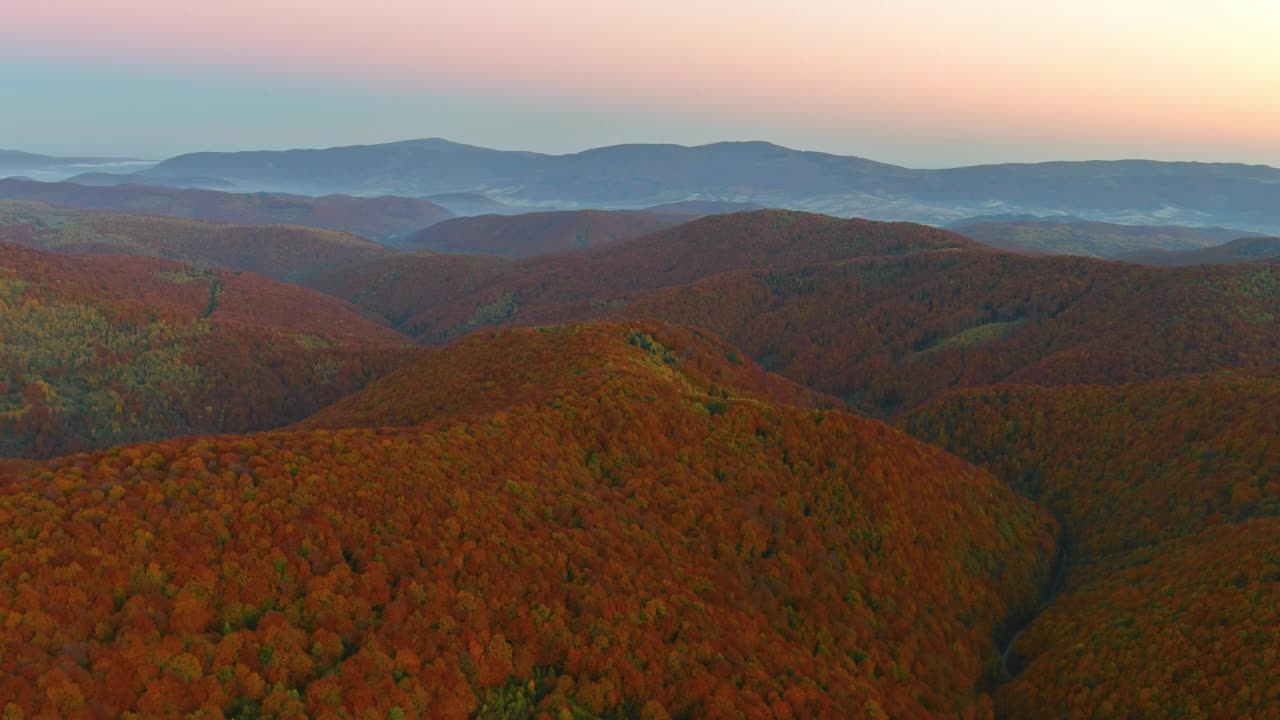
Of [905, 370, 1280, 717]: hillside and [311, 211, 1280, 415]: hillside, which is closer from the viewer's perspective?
[905, 370, 1280, 717]: hillside

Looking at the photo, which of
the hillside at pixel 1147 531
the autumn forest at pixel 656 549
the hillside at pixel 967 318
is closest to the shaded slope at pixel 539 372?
the autumn forest at pixel 656 549

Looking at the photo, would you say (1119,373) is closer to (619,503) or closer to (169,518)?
(619,503)

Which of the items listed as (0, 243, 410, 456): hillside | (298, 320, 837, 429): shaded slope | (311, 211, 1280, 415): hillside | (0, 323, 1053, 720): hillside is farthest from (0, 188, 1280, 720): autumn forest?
(0, 243, 410, 456): hillside

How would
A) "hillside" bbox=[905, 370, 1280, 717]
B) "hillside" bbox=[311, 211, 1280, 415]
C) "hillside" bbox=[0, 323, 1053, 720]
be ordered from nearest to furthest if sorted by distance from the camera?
"hillside" bbox=[0, 323, 1053, 720], "hillside" bbox=[905, 370, 1280, 717], "hillside" bbox=[311, 211, 1280, 415]

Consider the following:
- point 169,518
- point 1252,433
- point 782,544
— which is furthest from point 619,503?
point 1252,433

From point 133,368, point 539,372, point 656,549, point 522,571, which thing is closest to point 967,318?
point 539,372

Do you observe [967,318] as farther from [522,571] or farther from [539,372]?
[522,571]

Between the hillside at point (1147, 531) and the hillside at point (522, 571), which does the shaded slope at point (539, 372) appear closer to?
→ the hillside at point (522, 571)

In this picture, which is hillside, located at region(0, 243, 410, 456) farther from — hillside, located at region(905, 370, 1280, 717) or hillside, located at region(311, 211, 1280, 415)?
hillside, located at region(905, 370, 1280, 717)
